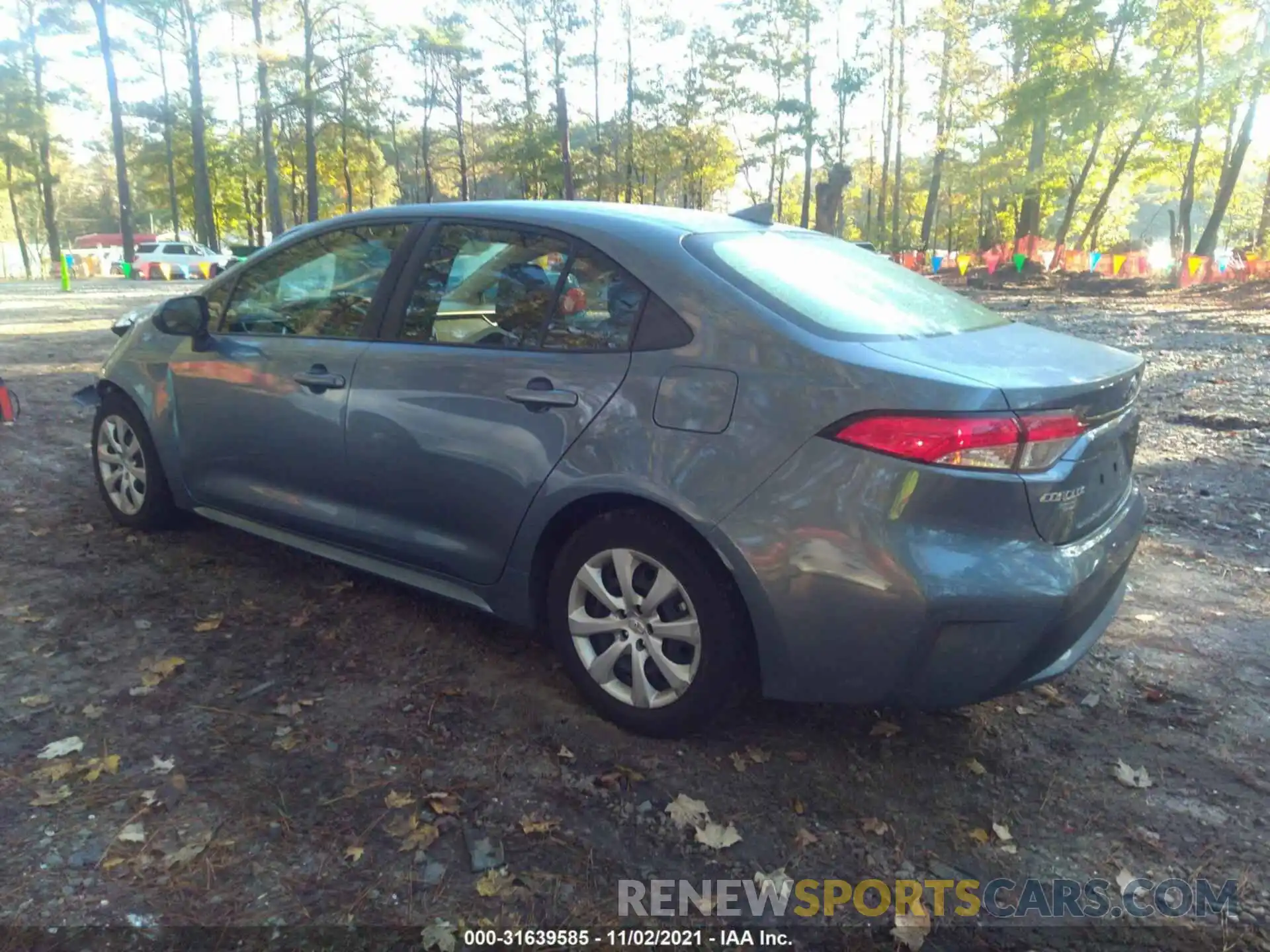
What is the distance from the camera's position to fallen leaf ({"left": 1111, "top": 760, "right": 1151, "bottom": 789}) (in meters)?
2.85

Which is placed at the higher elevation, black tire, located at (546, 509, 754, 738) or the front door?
the front door

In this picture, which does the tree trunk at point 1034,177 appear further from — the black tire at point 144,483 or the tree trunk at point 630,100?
the black tire at point 144,483

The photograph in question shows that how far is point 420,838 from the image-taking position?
2535 millimetres

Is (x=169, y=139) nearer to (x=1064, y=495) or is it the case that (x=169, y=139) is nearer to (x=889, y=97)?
(x=889, y=97)

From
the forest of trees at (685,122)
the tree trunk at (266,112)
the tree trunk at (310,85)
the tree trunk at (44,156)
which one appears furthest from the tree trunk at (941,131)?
the tree trunk at (44,156)

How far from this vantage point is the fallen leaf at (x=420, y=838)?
8.20 ft

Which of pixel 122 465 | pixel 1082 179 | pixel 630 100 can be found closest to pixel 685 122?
pixel 630 100

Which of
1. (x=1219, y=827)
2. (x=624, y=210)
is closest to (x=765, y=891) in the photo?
(x=1219, y=827)

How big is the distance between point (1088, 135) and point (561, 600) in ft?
109

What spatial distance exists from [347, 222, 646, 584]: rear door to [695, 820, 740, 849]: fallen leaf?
112 centimetres

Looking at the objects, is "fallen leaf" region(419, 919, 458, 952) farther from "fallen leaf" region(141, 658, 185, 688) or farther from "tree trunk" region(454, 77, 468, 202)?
"tree trunk" region(454, 77, 468, 202)

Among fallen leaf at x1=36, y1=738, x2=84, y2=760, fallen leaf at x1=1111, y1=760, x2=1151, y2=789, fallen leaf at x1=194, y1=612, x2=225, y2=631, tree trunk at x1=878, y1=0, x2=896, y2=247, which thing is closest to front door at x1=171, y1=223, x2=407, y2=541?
fallen leaf at x1=194, y1=612, x2=225, y2=631

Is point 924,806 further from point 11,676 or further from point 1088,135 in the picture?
point 1088,135

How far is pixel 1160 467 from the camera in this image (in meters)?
6.30
